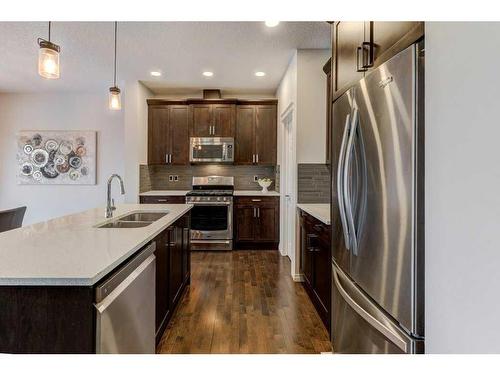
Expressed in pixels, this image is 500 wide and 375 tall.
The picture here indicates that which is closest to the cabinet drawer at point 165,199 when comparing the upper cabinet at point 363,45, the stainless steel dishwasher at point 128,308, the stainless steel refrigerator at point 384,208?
the stainless steel dishwasher at point 128,308

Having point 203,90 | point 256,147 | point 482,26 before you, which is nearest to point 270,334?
point 482,26

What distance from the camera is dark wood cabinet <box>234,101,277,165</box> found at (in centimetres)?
550

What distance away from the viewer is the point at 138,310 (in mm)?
1637

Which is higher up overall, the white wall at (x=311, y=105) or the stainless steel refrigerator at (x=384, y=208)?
the white wall at (x=311, y=105)

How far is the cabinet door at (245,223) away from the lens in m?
5.19

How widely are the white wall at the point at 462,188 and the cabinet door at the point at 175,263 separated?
1.93 m

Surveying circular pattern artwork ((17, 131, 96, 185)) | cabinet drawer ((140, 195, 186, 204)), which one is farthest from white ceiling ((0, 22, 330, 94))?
cabinet drawer ((140, 195, 186, 204))

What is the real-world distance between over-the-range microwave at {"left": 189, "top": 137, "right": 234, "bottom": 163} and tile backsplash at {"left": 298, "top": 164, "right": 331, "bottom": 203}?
1.94 meters

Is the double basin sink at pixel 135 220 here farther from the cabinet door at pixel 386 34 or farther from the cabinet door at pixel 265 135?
the cabinet door at pixel 265 135

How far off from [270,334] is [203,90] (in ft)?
14.2

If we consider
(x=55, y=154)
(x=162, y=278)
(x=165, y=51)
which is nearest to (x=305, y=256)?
(x=162, y=278)
